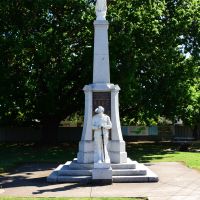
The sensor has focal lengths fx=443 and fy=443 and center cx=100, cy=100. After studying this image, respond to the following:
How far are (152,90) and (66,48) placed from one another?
6136mm

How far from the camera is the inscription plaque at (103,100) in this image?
1562 cm

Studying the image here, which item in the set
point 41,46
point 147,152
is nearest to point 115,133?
point 41,46

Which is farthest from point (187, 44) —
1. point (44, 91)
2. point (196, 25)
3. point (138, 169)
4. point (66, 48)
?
point (138, 169)

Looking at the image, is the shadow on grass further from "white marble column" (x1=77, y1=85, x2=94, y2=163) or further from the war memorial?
"white marble column" (x1=77, y1=85, x2=94, y2=163)

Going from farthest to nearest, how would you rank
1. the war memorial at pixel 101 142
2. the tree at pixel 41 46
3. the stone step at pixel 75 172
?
1. the tree at pixel 41 46
2. the stone step at pixel 75 172
3. the war memorial at pixel 101 142

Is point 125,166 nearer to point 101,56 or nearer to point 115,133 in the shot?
point 115,133

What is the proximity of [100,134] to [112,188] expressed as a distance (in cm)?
213

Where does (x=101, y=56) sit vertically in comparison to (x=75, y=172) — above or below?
above

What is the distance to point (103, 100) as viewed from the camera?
15688mm

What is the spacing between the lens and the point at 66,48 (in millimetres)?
25203

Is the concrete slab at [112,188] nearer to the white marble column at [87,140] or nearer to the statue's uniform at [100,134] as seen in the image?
the statue's uniform at [100,134]

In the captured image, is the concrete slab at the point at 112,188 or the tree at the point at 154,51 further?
the tree at the point at 154,51

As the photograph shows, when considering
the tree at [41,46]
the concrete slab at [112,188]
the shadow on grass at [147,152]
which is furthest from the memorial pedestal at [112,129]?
the tree at [41,46]

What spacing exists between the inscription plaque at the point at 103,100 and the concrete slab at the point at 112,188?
2964 mm
